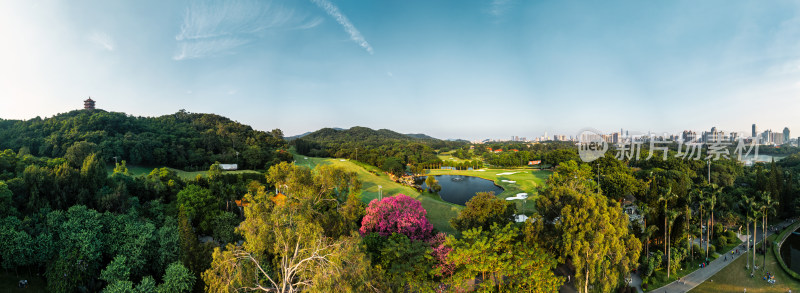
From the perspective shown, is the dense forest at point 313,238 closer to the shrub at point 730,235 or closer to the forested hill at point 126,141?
the shrub at point 730,235

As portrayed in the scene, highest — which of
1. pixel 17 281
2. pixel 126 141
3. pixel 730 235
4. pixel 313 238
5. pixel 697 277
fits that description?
pixel 126 141

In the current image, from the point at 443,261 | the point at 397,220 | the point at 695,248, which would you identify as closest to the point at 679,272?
the point at 695,248

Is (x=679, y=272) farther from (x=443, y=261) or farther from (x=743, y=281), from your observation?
(x=443, y=261)

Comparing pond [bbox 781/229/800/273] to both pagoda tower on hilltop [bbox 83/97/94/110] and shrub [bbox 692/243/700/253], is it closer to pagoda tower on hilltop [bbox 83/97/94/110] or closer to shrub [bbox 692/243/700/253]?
shrub [bbox 692/243/700/253]

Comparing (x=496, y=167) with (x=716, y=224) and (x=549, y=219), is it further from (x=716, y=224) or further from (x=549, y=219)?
(x=549, y=219)

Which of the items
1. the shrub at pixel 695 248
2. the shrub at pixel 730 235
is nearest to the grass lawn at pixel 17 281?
the shrub at pixel 695 248

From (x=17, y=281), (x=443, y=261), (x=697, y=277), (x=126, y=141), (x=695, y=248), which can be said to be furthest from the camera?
(x=126, y=141)

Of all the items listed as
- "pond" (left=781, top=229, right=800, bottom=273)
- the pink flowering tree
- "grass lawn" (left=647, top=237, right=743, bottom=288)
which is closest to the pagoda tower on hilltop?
the pink flowering tree
